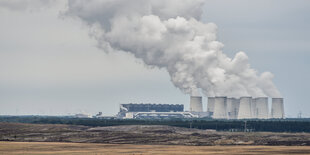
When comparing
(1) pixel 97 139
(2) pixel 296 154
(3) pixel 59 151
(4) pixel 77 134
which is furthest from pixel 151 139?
(2) pixel 296 154

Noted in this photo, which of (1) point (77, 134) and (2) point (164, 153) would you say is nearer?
(2) point (164, 153)

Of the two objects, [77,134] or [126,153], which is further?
[77,134]

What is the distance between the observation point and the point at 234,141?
5027 inches

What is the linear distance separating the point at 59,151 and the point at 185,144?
30707 mm

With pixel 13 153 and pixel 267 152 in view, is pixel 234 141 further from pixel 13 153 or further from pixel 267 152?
pixel 13 153

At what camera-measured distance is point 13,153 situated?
93500mm

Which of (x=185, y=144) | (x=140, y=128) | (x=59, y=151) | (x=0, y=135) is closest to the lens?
(x=59, y=151)

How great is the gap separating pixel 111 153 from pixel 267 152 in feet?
82.5

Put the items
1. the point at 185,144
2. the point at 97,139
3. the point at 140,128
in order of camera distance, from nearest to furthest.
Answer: the point at 185,144 → the point at 97,139 → the point at 140,128

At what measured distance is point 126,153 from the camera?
94.6m

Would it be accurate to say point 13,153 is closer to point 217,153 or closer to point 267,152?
point 217,153

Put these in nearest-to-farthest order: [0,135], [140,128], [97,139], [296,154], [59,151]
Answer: [296,154] < [59,151] < [97,139] < [0,135] < [140,128]

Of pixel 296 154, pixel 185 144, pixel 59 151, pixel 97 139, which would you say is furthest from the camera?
pixel 97 139

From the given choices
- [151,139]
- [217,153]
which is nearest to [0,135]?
[151,139]
